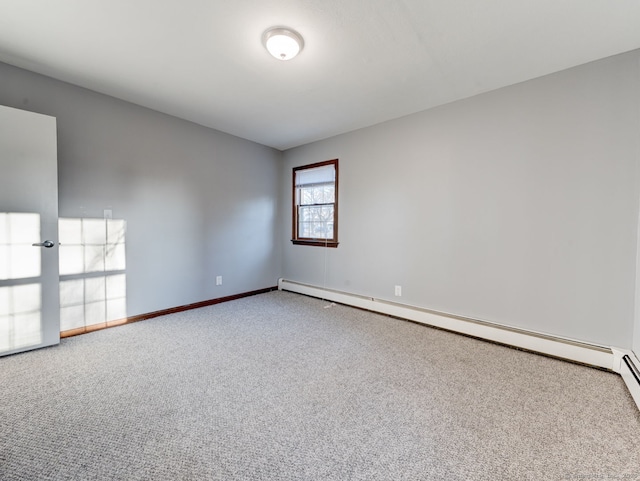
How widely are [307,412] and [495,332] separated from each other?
6.85ft

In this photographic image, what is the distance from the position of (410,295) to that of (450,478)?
225cm

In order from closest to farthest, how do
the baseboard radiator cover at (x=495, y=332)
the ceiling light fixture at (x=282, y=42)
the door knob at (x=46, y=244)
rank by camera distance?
the ceiling light fixture at (x=282, y=42) → the baseboard radiator cover at (x=495, y=332) → the door knob at (x=46, y=244)

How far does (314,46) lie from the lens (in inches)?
82.2

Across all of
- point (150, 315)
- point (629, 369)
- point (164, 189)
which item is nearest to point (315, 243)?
point (164, 189)

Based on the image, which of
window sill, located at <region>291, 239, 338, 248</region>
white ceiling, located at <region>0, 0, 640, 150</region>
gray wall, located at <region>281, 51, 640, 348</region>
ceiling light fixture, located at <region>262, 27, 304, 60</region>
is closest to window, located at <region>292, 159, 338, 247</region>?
window sill, located at <region>291, 239, 338, 248</region>

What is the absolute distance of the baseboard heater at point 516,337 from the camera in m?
2.09

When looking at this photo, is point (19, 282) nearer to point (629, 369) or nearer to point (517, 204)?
point (517, 204)

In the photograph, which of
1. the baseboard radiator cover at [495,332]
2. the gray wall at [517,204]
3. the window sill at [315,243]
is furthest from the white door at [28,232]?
the gray wall at [517,204]

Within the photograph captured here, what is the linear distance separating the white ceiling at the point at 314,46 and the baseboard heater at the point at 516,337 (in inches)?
92.7

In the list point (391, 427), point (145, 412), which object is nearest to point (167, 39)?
point (145, 412)

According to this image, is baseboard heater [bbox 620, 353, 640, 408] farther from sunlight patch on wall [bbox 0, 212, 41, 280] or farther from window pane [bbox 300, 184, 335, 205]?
sunlight patch on wall [bbox 0, 212, 41, 280]

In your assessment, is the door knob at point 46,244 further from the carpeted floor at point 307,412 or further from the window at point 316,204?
the window at point 316,204

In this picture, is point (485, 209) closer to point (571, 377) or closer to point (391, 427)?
point (571, 377)

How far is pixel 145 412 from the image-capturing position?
5.33ft
